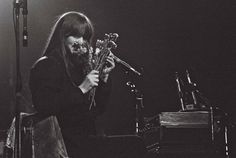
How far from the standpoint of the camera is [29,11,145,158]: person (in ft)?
6.23

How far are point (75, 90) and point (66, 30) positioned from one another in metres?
0.37

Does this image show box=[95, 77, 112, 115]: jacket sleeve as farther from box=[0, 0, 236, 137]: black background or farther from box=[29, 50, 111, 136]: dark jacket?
box=[0, 0, 236, 137]: black background

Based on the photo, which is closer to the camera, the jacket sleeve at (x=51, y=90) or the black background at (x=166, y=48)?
the jacket sleeve at (x=51, y=90)

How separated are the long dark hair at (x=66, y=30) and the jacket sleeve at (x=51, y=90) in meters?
0.18

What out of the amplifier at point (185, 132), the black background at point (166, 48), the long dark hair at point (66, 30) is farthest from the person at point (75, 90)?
the black background at point (166, 48)

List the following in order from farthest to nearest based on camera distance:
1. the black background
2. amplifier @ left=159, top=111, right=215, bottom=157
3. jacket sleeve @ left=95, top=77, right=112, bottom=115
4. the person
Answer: the black background → amplifier @ left=159, top=111, right=215, bottom=157 → jacket sleeve @ left=95, top=77, right=112, bottom=115 → the person

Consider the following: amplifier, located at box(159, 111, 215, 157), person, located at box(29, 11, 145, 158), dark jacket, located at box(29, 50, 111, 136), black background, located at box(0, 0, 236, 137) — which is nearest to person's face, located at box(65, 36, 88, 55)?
person, located at box(29, 11, 145, 158)

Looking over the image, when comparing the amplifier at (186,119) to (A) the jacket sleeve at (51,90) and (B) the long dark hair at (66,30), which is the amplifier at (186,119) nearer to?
(B) the long dark hair at (66,30)

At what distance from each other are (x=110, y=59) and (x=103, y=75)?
97 mm

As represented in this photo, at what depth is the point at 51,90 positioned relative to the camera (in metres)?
2.02

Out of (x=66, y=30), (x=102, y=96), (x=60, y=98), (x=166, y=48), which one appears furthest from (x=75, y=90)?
(x=166, y=48)

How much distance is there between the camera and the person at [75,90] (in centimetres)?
190

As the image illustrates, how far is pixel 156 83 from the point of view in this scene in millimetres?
5875

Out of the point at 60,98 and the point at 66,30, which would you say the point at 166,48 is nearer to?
the point at 66,30
